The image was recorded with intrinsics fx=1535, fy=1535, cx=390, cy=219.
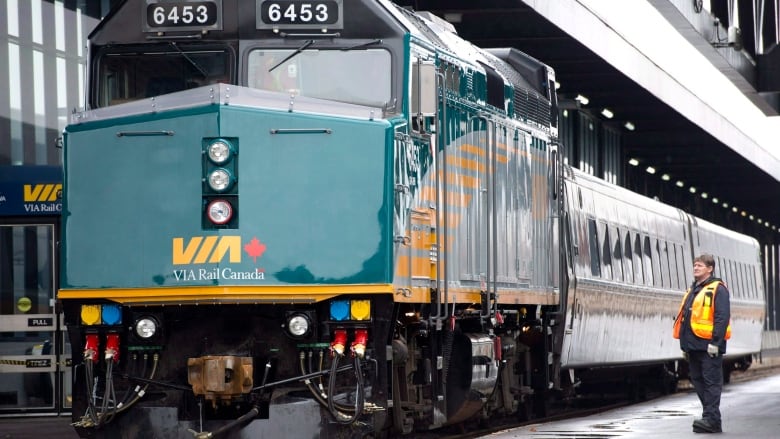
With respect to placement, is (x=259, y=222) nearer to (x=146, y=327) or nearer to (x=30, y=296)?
(x=146, y=327)

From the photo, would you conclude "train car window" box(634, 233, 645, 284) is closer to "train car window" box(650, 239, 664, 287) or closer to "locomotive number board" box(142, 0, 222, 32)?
"train car window" box(650, 239, 664, 287)

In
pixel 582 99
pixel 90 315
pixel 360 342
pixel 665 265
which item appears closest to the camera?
pixel 360 342

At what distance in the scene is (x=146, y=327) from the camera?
11.4 metres

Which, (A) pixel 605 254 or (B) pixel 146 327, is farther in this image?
(A) pixel 605 254

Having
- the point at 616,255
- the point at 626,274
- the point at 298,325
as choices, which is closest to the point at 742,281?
the point at 626,274

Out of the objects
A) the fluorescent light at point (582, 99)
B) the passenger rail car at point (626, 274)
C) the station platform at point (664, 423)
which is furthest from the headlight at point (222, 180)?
the fluorescent light at point (582, 99)

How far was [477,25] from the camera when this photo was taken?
1128 inches

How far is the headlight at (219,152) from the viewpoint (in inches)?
444

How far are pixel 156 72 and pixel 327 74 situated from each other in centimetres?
137

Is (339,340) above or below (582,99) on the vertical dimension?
below

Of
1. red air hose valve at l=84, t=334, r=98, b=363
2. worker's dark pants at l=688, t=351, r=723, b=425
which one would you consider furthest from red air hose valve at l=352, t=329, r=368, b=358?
worker's dark pants at l=688, t=351, r=723, b=425

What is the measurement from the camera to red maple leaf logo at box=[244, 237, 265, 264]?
1121cm

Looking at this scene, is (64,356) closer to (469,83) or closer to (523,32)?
(469,83)

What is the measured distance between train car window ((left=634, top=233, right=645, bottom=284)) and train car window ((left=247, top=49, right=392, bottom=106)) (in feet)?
42.4
